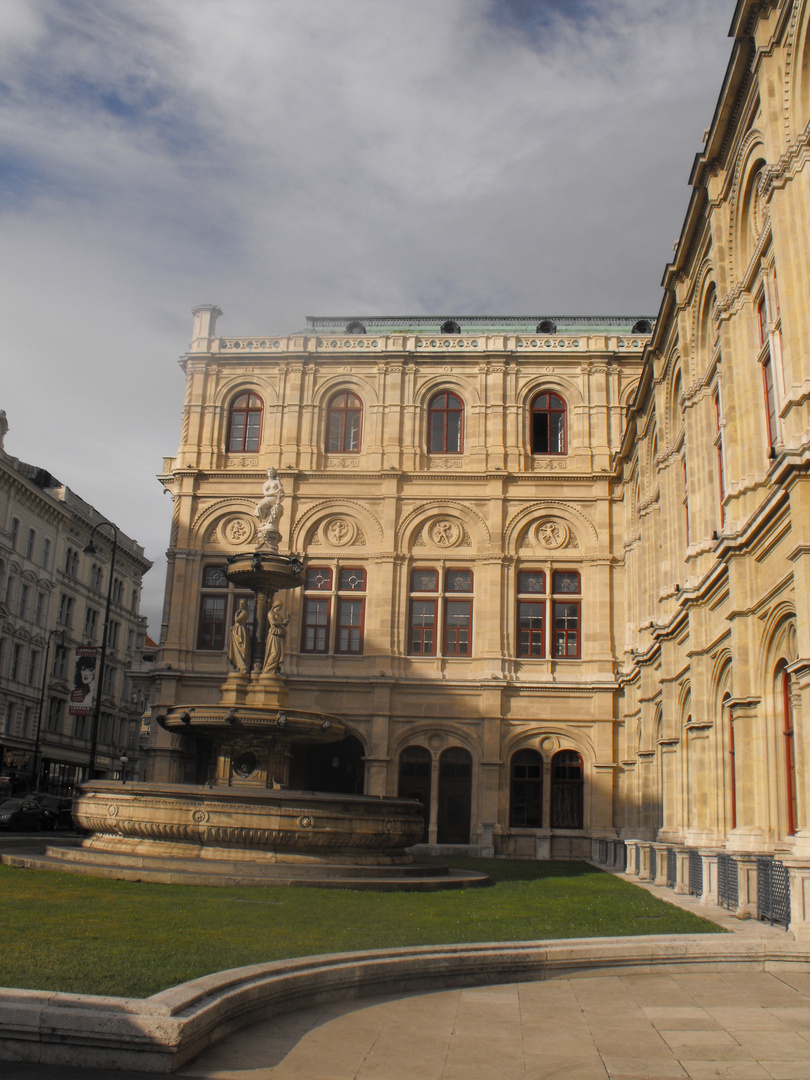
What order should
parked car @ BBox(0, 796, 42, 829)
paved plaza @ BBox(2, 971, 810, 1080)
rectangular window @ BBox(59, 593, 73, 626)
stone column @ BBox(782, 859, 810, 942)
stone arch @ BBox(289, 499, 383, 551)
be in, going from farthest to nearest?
rectangular window @ BBox(59, 593, 73, 626) < stone arch @ BBox(289, 499, 383, 551) < parked car @ BBox(0, 796, 42, 829) < stone column @ BBox(782, 859, 810, 942) < paved plaza @ BBox(2, 971, 810, 1080)

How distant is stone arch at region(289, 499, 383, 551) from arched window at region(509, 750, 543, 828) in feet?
32.0

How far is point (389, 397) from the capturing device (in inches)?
1575


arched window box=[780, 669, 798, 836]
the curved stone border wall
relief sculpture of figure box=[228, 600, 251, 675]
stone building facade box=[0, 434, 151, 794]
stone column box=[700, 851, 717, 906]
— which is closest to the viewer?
the curved stone border wall

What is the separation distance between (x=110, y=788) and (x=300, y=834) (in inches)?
144

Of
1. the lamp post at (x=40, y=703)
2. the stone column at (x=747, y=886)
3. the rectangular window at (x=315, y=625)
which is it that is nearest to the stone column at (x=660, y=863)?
the stone column at (x=747, y=886)

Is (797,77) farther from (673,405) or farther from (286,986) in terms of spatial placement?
(286,986)

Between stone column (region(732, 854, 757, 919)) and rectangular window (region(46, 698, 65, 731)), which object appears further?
rectangular window (region(46, 698, 65, 731))

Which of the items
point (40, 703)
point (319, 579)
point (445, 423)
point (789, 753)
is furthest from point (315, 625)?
point (789, 753)

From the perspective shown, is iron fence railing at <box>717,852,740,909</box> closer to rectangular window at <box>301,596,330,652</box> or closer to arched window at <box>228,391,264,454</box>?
rectangular window at <box>301,596,330,652</box>

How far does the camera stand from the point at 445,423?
1581 inches

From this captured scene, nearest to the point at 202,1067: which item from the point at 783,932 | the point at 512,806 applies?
the point at 783,932

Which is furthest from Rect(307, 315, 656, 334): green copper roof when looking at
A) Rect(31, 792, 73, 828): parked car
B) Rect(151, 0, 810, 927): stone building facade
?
Rect(31, 792, 73, 828): parked car

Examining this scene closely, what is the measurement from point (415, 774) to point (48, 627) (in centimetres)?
2905

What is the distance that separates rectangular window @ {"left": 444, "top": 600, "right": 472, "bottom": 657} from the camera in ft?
124
